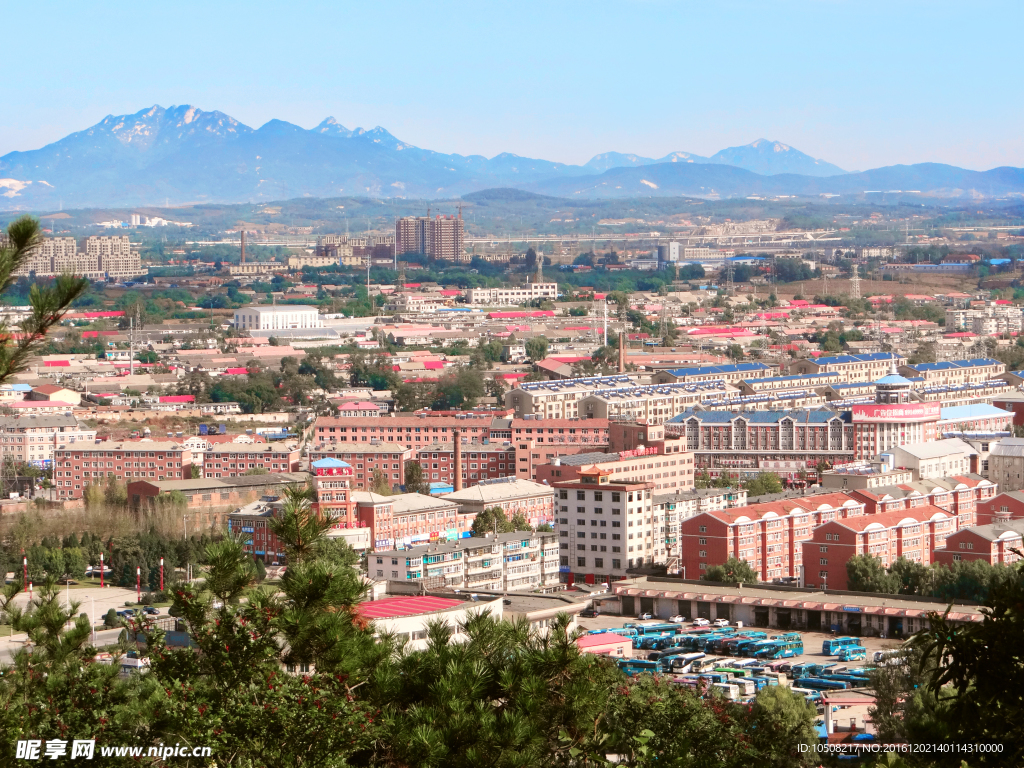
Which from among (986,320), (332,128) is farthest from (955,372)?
(332,128)

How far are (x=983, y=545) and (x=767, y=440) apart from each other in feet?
22.7

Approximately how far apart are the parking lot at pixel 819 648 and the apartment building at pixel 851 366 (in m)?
14.4

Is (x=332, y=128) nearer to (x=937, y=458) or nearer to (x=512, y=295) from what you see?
(x=512, y=295)

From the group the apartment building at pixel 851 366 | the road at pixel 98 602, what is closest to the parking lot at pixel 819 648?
the road at pixel 98 602

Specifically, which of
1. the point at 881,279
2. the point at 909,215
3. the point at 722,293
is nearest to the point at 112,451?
the point at 722,293

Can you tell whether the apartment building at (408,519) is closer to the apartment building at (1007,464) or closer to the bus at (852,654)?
the bus at (852,654)

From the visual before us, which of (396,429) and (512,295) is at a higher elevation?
(512,295)

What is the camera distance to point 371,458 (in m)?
18.8

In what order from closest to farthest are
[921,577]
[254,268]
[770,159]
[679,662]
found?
[679,662] < [921,577] < [254,268] < [770,159]

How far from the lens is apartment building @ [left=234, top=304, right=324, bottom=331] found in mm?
36312

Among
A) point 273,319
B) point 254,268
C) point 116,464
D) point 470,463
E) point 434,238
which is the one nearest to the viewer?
point 116,464

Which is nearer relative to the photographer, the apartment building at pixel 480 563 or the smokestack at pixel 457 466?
the apartment building at pixel 480 563

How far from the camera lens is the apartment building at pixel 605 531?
14195 millimetres

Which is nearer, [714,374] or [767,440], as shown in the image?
[767,440]
